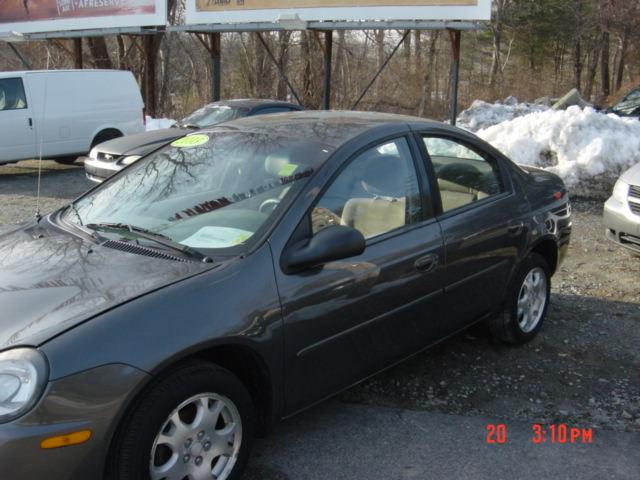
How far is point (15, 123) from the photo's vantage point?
11.7 meters

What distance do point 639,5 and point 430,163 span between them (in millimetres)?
29076

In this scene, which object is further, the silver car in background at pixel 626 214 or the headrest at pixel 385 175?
the silver car in background at pixel 626 214

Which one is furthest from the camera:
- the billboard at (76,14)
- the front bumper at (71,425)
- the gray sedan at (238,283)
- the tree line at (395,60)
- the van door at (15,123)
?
the tree line at (395,60)

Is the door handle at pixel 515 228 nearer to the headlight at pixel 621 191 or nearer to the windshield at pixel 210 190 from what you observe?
the windshield at pixel 210 190

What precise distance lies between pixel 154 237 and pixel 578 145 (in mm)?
8453

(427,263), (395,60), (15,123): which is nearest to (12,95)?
(15,123)

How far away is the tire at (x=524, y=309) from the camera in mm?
4352

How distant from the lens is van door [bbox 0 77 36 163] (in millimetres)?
11594

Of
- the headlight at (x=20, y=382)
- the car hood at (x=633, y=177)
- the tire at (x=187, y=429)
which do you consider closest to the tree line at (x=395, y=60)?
the car hood at (x=633, y=177)

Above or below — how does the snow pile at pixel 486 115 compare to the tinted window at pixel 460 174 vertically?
below

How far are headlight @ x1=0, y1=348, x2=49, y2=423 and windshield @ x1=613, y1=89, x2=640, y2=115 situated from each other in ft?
42.4

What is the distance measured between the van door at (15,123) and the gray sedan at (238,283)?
29.5ft

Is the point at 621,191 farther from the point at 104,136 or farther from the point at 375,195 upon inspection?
the point at 104,136

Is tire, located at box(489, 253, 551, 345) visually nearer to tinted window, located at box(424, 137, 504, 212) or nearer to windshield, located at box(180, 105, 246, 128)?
tinted window, located at box(424, 137, 504, 212)
